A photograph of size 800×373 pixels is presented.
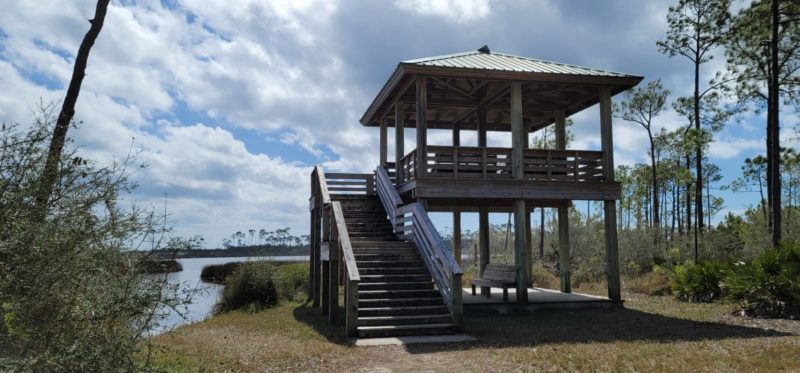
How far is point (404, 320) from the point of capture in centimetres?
1098

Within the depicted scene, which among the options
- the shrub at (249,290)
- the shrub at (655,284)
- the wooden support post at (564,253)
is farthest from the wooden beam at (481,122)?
the shrub at (249,290)

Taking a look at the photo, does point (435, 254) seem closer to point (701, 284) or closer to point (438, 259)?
point (438, 259)

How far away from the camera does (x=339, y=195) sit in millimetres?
17641

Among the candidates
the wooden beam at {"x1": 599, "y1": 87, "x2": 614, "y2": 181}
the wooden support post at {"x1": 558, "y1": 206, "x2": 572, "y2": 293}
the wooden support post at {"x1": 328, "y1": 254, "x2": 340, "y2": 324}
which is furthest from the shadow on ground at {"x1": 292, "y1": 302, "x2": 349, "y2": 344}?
the wooden beam at {"x1": 599, "y1": 87, "x2": 614, "y2": 181}

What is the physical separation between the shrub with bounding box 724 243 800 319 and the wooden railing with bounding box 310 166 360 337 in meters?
8.79

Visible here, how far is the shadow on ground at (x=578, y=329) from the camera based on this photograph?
10.1 metres

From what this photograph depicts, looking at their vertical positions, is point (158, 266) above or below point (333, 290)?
above

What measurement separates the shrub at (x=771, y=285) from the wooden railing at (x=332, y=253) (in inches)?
346

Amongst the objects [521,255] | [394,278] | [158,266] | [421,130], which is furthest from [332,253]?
[158,266]

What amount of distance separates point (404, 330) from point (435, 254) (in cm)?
189

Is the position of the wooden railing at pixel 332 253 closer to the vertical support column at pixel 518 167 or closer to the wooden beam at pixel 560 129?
the vertical support column at pixel 518 167

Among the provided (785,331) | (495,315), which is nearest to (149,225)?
(495,315)

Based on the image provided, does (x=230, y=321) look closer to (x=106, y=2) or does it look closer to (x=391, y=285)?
(x=391, y=285)

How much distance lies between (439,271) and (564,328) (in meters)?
2.62
